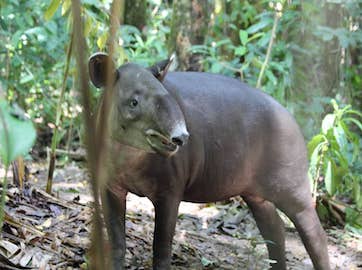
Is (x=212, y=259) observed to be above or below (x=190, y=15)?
below

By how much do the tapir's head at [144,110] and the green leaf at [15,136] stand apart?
178 cm

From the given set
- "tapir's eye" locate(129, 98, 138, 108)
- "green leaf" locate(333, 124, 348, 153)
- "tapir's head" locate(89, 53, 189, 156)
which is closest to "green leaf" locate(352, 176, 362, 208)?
"green leaf" locate(333, 124, 348, 153)

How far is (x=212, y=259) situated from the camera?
4.48 m

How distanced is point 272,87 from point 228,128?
8.07 ft

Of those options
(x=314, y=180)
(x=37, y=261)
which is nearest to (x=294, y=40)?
(x=314, y=180)

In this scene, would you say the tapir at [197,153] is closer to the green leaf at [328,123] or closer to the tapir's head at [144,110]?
Result: the tapir's head at [144,110]

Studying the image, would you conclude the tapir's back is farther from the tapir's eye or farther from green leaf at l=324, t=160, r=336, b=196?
green leaf at l=324, t=160, r=336, b=196

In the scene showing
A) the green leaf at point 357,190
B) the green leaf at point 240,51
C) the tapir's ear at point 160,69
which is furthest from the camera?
the green leaf at point 240,51

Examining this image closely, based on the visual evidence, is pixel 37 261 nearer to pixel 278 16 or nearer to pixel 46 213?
pixel 46 213

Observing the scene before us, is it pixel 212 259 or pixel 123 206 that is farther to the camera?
pixel 212 259

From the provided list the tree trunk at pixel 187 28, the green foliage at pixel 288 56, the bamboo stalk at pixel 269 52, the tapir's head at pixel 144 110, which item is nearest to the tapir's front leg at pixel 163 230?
the tapir's head at pixel 144 110

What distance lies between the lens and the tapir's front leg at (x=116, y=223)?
3.64 metres

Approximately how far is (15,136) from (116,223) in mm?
2521

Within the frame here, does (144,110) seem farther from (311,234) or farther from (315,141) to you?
(315,141)
